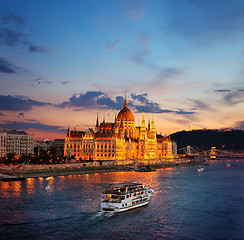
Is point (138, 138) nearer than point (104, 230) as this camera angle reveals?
Answer: No

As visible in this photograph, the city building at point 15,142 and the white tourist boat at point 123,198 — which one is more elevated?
the city building at point 15,142

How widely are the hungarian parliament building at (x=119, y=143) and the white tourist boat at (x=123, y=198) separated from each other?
307ft

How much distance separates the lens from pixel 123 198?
46719mm

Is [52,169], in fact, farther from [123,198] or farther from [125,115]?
[125,115]

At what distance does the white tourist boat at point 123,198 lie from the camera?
45312mm

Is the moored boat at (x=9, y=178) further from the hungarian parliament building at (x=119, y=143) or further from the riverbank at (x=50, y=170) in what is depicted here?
the hungarian parliament building at (x=119, y=143)

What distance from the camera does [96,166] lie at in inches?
4902

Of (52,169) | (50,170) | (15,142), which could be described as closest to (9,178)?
(50,170)

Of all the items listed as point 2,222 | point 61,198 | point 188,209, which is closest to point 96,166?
point 61,198

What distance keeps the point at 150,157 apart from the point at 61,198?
123268mm

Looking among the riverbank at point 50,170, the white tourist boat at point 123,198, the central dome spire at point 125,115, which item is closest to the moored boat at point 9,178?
the riverbank at point 50,170

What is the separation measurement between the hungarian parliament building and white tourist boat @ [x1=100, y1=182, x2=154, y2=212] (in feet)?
307

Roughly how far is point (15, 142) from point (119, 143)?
41753mm

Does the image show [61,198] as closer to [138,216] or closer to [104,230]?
[138,216]
